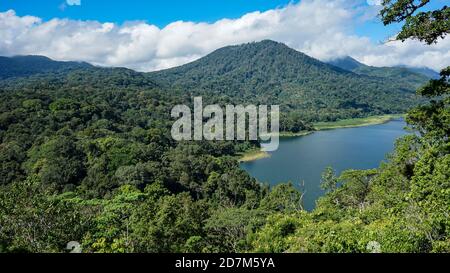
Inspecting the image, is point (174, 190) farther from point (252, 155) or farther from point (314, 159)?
point (252, 155)

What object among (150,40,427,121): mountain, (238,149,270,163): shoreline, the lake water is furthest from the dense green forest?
(150,40,427,121): mountain

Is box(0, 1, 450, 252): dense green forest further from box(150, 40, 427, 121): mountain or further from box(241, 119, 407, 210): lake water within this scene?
box(150, 40, 427, 121): mountain

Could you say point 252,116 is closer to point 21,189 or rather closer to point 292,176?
point 292,176

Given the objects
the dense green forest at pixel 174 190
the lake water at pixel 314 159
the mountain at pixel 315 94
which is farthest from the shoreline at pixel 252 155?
the mountain at pixel 315 94

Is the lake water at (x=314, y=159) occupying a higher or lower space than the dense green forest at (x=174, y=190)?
lower

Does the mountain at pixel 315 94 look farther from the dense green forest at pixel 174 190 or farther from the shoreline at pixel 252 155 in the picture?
the dense green forest at pixel 174 190

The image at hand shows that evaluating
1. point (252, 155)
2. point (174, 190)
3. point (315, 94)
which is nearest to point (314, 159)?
point (252, 155)

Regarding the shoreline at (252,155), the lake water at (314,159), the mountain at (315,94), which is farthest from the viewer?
the mountain at (315,94)
